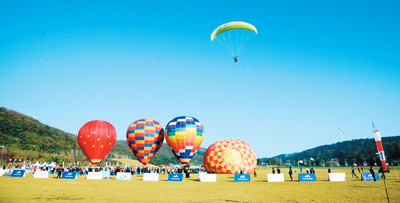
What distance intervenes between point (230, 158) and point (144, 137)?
57.2 feet

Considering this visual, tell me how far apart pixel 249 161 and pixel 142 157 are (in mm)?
20788

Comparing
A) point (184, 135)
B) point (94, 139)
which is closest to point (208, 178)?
point (184, 135)

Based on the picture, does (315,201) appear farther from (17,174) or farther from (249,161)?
(17,174)

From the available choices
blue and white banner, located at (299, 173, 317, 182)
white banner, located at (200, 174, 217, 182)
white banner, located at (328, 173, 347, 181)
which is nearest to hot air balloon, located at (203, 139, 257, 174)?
white banner, located at (200, 174, 217, 182)

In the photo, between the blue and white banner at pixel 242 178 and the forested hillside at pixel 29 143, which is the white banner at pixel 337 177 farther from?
the forested hillside at pixel 29 143

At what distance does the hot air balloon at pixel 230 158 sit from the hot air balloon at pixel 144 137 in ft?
41.1

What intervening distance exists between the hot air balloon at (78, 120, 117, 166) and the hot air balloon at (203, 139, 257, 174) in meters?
19.1

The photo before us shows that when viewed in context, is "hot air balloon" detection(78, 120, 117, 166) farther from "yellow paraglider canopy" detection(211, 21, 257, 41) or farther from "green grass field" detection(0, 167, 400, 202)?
"yellow paraglider canopy" detection(211, 21, 257, 41)

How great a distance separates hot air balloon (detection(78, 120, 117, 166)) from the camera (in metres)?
41.7

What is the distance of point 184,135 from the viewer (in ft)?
137

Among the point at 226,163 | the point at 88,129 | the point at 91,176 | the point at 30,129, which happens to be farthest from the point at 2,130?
the point at 226,163

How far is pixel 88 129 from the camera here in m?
42.2

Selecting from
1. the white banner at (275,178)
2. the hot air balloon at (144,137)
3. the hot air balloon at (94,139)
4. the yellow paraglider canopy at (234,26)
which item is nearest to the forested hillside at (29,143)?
the hot air balloon at (94,139)

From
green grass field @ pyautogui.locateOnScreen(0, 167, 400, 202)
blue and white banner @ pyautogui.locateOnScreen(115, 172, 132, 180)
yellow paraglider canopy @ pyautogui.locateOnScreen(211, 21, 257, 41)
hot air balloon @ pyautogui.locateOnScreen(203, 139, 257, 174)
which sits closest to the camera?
green grass field @ pyautogui.locateOnScreen(0, 167, 400, 202)
